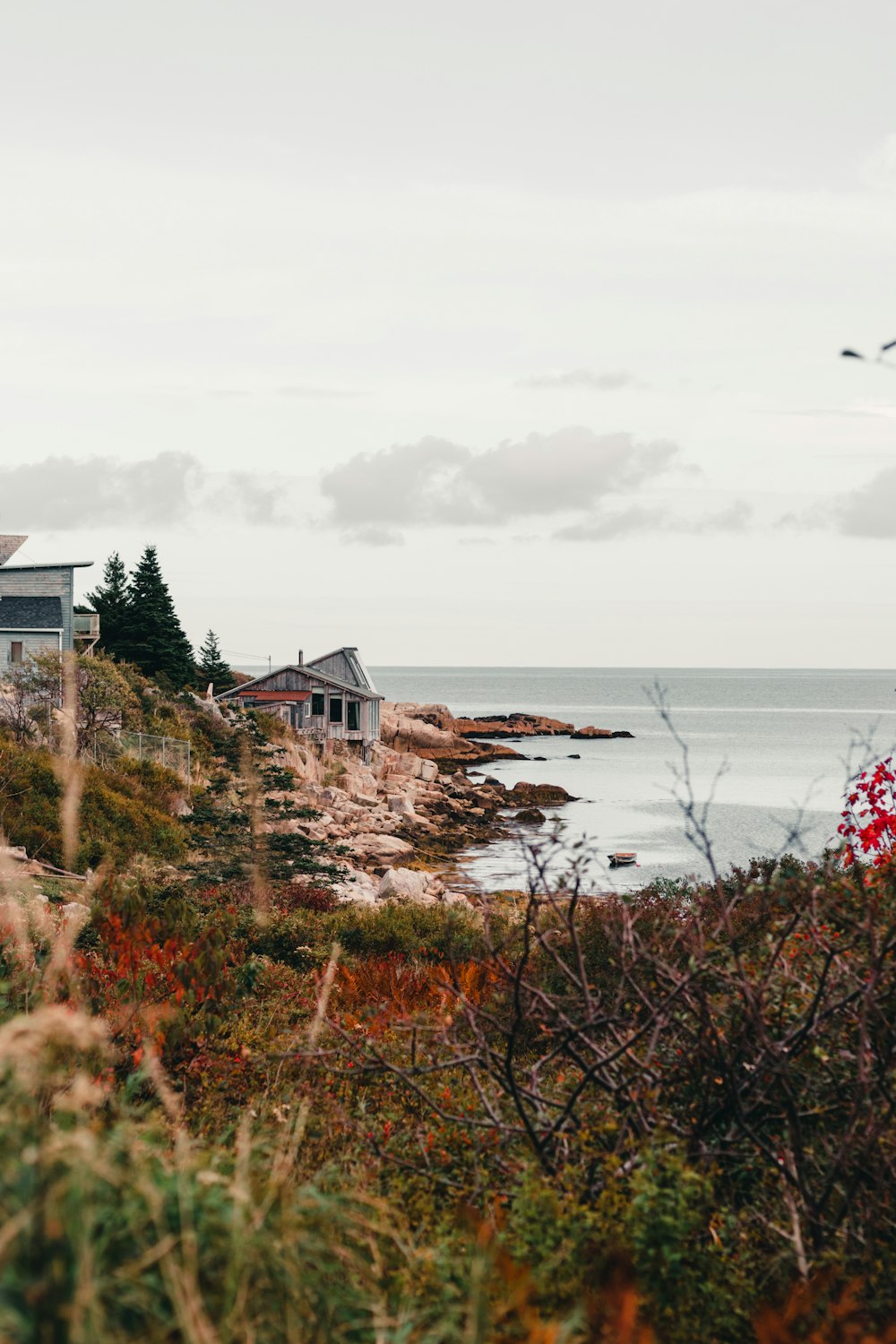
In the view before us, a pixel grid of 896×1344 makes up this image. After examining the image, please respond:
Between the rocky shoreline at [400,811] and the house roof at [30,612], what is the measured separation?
385 inches

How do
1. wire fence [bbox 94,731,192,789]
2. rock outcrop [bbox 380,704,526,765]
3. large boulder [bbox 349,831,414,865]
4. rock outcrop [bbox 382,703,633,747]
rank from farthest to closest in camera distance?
1. rock outcrop [bbox 382,703,633,747]
2. rock outcrop [bbox 380,704,526,765]
3. large boulder [bbox 349,831,414,865]
4. wire fence [bbox 94,731,192,789]

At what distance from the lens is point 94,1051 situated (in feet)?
20.3

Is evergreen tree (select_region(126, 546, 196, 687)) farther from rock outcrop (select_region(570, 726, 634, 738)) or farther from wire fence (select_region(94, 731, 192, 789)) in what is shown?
rock outcrop (select_region(570, 726, 634, 738))

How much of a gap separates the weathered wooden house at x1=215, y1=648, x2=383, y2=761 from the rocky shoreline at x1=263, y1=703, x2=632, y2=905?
4.56ft

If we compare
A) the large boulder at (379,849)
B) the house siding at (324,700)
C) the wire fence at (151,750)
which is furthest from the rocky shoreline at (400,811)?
the wire fence at (151,750)

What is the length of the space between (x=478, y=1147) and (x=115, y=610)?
140 ft

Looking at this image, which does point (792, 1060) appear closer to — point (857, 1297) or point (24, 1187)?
point (857, 1297)

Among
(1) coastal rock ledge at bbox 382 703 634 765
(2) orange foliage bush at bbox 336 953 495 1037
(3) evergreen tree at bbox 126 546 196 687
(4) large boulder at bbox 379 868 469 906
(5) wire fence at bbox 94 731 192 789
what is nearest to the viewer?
(2) orange foliage bush at bbox 336 953 495 1037

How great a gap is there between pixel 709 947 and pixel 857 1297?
59.2 inches

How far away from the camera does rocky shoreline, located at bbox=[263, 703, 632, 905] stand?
20.9m

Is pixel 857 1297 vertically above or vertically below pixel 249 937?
above

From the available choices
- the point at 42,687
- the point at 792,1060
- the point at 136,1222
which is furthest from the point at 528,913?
the point at 42,687

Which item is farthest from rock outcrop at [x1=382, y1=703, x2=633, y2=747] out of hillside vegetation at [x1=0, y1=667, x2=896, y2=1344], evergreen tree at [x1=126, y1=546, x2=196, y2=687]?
hillside vegetation at [x1=0, y1=667, x2=896, y2=1344]

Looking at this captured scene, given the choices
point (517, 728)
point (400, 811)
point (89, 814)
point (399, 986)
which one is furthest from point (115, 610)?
point (517, 728)
